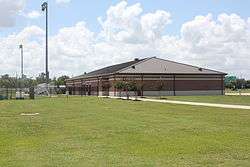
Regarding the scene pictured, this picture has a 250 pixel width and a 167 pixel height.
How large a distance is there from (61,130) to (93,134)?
2.30 meters

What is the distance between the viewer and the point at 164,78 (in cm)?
8638

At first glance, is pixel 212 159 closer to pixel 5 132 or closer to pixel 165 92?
pixel 5 132

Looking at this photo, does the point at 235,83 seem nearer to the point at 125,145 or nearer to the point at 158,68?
the point at 158,68

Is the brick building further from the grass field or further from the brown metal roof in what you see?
the grass field

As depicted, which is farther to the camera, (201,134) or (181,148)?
(201,134)

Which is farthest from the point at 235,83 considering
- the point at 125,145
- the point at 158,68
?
the point at 125,145

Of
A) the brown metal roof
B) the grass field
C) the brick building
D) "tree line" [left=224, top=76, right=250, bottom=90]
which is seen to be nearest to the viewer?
the grass field

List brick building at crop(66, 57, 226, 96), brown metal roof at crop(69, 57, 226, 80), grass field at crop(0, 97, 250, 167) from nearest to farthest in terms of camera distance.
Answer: grass field at crop(0, 97, 250, 167), brick building at crop(66, 57, 226, 96), brown metal roof at crop(69, 57, 226, 80)

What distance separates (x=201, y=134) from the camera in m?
17.2

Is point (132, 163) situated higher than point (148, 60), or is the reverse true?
point (148, 60)

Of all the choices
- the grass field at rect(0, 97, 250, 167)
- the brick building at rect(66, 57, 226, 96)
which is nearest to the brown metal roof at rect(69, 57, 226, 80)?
the brick building at rect(66, 57, 226, 96)

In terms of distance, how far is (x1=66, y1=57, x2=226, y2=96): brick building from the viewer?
277ft

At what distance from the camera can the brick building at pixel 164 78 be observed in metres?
84.4

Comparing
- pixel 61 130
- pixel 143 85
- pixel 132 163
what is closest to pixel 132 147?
pixel 132 163
